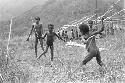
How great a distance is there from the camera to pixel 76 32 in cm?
1939

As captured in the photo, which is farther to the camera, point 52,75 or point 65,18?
point 65,18

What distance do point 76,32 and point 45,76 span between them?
37.1 feet

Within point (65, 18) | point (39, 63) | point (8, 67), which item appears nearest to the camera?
point (8, 67)

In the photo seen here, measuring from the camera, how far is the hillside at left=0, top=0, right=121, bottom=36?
142ft

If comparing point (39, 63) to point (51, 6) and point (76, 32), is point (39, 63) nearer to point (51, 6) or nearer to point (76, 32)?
point (76, 32)

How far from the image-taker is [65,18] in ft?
145

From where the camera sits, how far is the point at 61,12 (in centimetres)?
4706

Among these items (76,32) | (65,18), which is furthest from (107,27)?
(65,18)

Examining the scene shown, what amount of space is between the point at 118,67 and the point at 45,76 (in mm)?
2128

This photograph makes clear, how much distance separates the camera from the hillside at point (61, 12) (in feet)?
142

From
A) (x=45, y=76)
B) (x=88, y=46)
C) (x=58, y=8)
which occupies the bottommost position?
(x=45, y=76)

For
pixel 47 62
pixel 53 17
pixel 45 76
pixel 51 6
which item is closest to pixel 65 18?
pixel 53 17

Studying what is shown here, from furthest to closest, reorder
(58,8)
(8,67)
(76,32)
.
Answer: (58,8)
(76,32)
(8,67)

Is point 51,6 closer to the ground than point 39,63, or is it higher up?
higher up
